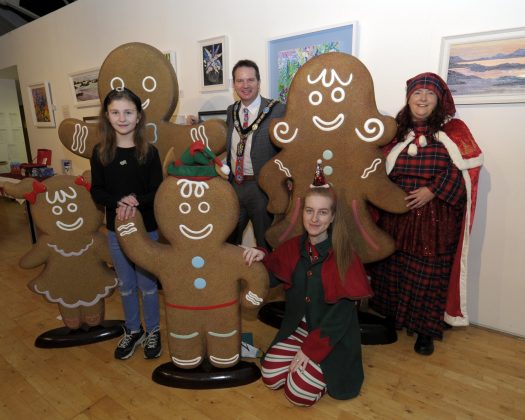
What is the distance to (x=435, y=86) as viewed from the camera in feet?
5.39

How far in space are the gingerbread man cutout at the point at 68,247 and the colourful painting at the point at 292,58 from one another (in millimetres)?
1405

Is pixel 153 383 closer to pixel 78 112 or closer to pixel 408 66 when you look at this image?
pixel 408 66

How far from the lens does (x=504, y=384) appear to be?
5.42 ft

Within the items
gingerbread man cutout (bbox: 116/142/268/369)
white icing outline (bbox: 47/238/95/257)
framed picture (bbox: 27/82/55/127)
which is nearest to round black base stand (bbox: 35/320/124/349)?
white icing outline (bbox: 47/238/95/257)

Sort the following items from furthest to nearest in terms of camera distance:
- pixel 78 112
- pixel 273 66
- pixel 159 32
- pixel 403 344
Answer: pixel 78 112, pixel 159 32, pixel 273 66, pixel 403 344

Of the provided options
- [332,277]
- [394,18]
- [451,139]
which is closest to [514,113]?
[451,139]

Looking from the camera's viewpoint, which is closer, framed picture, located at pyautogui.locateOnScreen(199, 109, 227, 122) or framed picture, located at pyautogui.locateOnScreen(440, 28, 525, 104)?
framed picture, located at pyautogui.locateOnScreen(440, 28, 525, 104)

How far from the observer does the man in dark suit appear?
1.97 meters

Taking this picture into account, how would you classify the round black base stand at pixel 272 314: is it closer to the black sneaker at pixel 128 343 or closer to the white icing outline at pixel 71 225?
the black sneaker at pixel 128 343

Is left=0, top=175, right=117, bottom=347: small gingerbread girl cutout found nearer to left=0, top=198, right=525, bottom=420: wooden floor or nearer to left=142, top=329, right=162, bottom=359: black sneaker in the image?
left=0, top=198, right=525, bottom=420: wooden floor

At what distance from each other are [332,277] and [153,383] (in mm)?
949

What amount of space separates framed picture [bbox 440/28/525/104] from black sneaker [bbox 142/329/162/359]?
6.51 ft

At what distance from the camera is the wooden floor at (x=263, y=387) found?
1.50m

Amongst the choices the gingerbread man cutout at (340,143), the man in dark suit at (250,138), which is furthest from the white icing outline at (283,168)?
the man in dark suit at (250,138)
